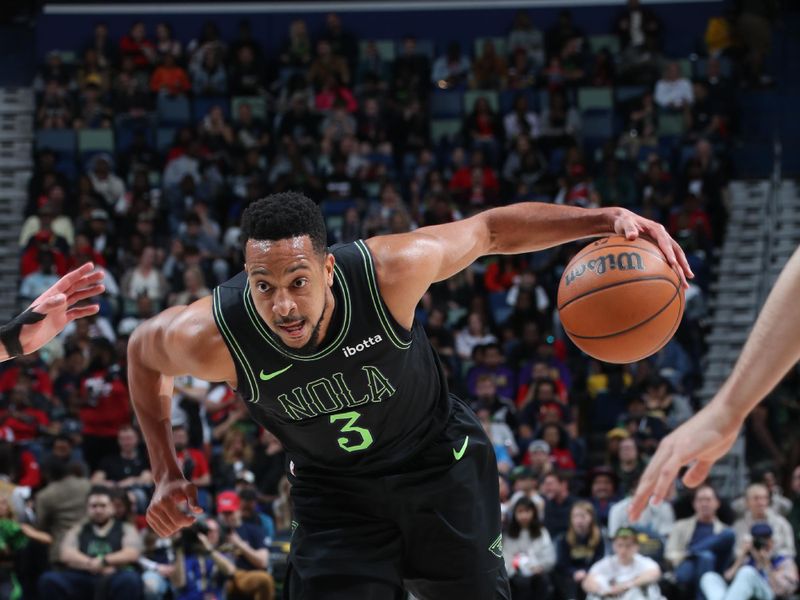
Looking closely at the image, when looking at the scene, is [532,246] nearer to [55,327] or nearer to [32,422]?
[55,327]

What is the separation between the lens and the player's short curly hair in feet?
13.2

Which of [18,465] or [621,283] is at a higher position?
[621,283]

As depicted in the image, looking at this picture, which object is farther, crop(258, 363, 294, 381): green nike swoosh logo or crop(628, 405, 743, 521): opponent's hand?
crop(258, 363, 294, 381): green nike swoosh logo

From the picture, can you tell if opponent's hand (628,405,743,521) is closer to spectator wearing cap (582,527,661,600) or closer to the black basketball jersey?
the black basketball jersey

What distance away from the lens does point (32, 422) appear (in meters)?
11.2

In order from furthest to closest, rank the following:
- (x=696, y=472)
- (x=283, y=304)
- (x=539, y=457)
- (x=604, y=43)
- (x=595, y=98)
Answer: (x=604, y=43) < (x=595, y=98) < (x=539, y=457) < (x=283, y=304) < (x=696, y=472)

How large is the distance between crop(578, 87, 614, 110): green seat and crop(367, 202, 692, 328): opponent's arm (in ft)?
37.8

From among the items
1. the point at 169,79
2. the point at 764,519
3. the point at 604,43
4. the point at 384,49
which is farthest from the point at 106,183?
the point at 764,519

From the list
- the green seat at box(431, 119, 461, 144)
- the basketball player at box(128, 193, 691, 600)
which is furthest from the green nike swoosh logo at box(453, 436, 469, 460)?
the green seat at box(431, 119, 461, 144)

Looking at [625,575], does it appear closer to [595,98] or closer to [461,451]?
[461,451]

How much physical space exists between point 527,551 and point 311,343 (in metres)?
5.75

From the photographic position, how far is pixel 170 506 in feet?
14.3

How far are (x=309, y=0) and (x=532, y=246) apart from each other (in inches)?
558

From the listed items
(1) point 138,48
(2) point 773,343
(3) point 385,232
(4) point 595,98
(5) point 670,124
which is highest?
(2) point 773,343
